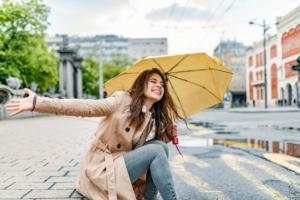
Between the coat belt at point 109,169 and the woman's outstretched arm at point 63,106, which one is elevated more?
the woman's outstretched arm at point 63,106

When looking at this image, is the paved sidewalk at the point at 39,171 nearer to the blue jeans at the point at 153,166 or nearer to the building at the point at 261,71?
the blue jeans at the point at 153,166

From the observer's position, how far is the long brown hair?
3.32 meters

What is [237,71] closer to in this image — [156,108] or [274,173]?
[274,173]

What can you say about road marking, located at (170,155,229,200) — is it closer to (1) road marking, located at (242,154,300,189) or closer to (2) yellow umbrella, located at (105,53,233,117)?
(1) road marking, located at (242,154,300,189)

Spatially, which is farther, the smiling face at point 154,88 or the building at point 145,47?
the building at point 145,47

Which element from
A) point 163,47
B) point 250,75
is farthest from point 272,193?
point 163,47

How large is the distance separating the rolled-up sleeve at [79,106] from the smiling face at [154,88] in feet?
0.77

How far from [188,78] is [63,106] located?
1.52 m

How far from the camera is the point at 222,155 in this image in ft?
22.4

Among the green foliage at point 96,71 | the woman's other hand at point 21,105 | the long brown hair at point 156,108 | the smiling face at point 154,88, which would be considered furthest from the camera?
the green foliage at point 96,71

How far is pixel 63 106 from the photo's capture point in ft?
9.73

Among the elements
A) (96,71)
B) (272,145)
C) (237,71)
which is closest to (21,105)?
(272,145)

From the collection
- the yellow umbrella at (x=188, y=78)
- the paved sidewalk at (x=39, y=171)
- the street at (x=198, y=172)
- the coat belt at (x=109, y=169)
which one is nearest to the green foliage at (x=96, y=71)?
the paved sidewalk at (x=39, y=171)

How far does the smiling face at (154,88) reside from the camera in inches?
→ 136
